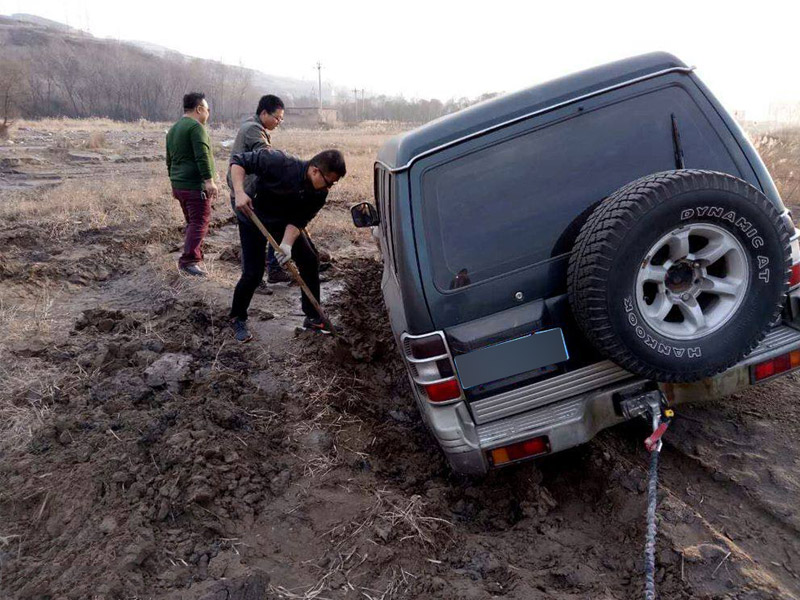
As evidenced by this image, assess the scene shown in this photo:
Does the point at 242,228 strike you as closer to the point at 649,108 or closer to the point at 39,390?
the point at 39,390

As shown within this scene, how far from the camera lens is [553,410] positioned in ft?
8.34

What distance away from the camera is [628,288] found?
227 cm

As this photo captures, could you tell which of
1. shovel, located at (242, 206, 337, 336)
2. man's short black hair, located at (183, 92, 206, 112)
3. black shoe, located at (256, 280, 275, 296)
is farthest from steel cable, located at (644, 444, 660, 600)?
man's short black hair, located at (183, 92, 206, 112)

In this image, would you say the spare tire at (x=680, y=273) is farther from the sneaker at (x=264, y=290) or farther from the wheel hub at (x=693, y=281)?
the sneaker at (x=264, y=290)

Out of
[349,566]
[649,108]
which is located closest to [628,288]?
[649,108]

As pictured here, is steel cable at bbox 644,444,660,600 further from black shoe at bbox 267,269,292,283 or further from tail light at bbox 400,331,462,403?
black shoe at bbox 267,269,292,283

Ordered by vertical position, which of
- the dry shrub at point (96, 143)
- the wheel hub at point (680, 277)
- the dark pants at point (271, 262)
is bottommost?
the dry shrub at point (96, 143)

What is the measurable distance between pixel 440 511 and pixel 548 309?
1106mm

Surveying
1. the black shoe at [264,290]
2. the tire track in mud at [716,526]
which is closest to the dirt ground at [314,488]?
the tire track in mud at [716,526]

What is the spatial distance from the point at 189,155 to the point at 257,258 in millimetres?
2193

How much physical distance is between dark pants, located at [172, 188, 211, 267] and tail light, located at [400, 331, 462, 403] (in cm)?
437

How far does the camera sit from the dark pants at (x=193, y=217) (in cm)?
611

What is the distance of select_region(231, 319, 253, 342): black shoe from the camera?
4633 millimetres

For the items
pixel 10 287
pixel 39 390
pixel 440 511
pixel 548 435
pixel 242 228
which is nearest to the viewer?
pixel 548 435
